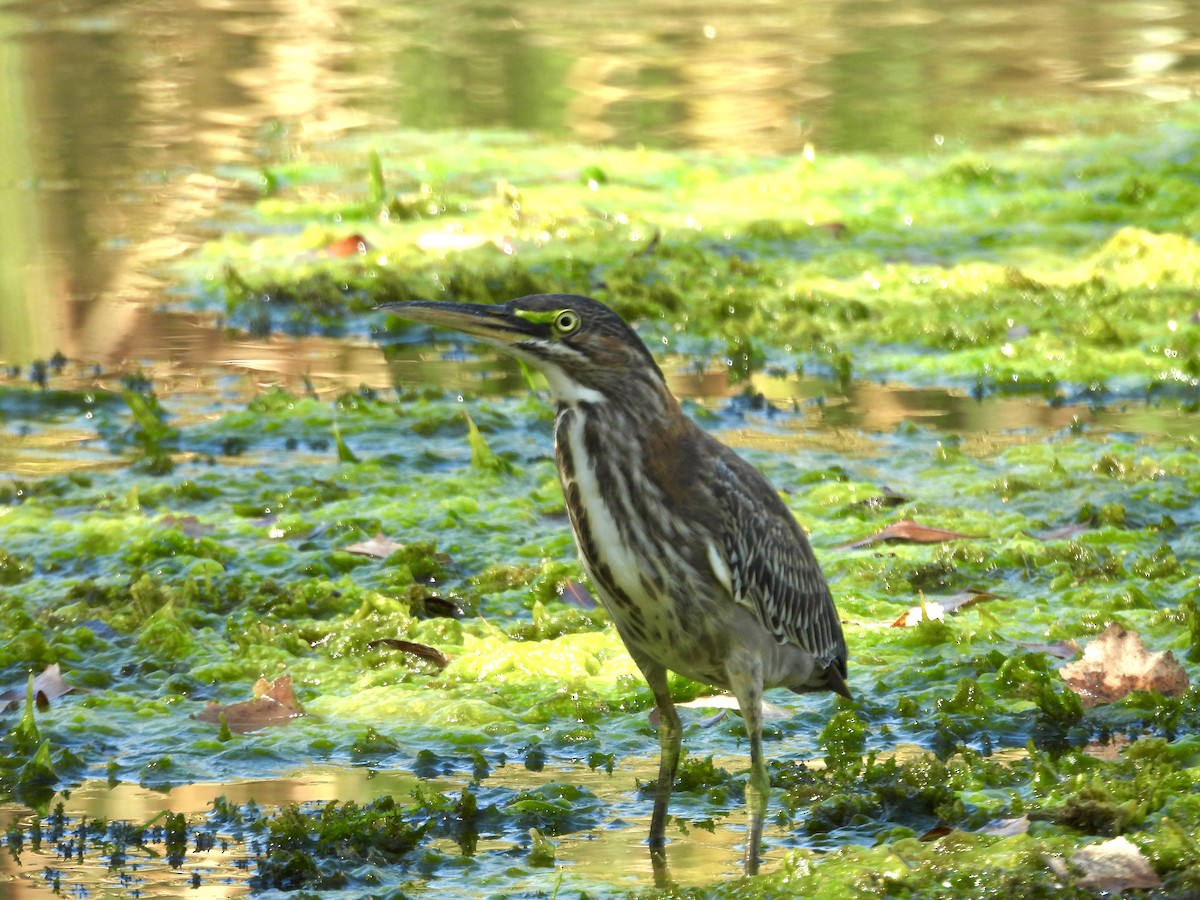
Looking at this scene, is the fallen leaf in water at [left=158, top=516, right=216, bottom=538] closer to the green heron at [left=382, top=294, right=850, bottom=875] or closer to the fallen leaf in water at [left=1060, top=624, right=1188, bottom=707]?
the green heron at [left=382, top=294, right=850, bottom=875]

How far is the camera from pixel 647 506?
4.29 meters

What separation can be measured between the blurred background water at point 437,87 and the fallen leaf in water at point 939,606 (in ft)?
16.6

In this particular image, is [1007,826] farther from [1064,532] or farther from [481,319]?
[1064,532]

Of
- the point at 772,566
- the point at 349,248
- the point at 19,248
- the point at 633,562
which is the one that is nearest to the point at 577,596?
the point at 772,566

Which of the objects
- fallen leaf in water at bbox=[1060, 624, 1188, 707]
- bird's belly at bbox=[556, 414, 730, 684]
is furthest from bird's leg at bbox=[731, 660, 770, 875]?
fallen leaf in water at bbox=[1060, 624, 1188, 707]

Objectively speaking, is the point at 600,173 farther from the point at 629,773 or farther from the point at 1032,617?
the point at 629,773

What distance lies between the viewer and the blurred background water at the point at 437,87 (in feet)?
40.7

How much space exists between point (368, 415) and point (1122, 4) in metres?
18.3

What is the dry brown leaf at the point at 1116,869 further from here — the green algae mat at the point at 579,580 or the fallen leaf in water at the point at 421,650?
the fallen leaf in water at the point at 421,650

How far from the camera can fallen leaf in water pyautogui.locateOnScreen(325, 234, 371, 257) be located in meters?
11.4

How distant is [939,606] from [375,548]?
2125mm

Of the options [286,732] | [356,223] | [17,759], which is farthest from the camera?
[356,223]

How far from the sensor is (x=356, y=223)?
40.1ft

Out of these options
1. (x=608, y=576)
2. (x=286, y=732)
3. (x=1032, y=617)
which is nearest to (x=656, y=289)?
(x=1032, y=617)
